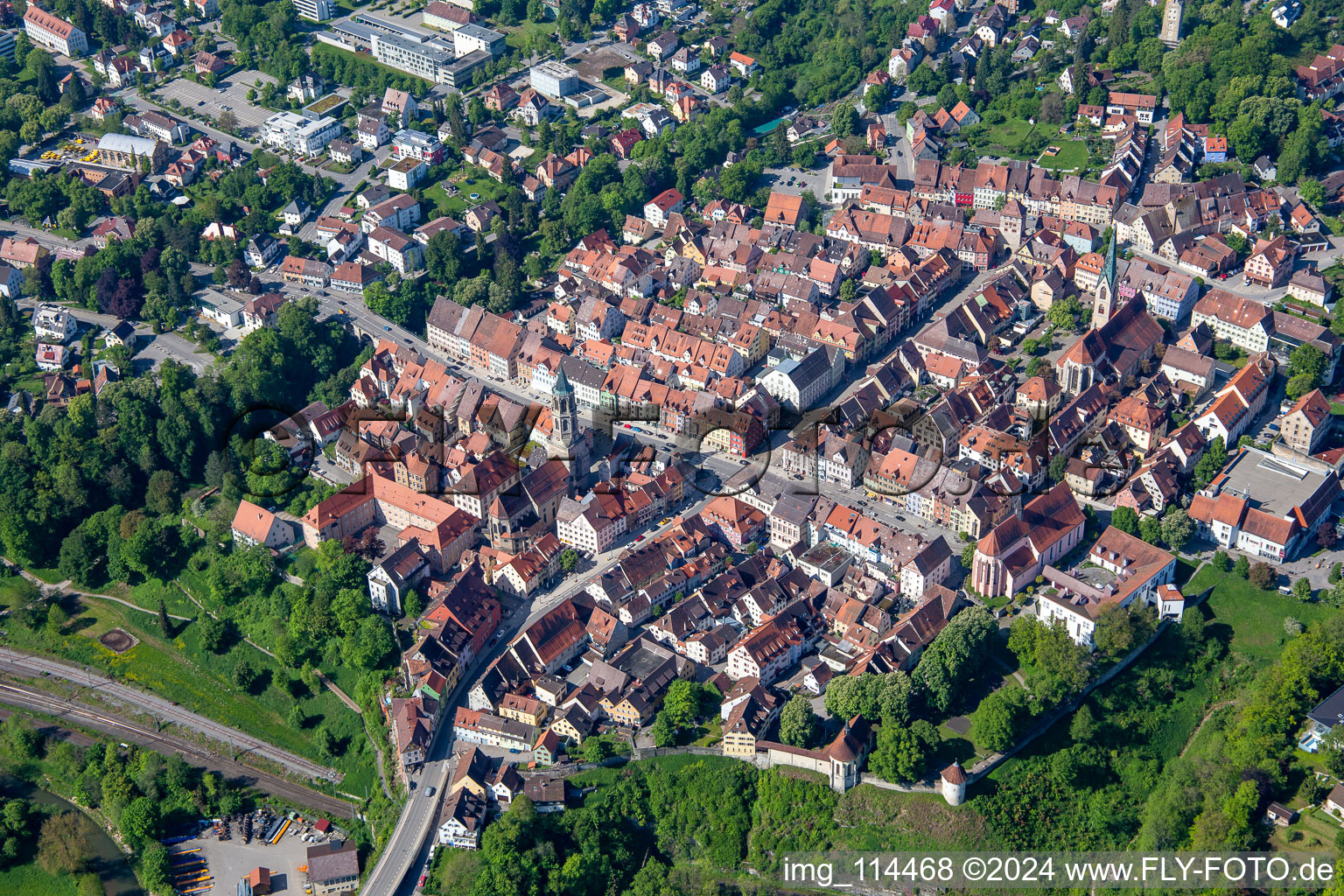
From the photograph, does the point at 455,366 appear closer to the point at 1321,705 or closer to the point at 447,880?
the point at 447,880

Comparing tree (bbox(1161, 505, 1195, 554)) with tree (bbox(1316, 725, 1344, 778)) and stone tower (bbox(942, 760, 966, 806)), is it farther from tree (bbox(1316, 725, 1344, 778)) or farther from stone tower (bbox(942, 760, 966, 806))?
stone tower (bbox(942, 760, 966, 806))

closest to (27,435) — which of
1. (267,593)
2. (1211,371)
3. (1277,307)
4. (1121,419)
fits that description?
(267,593)

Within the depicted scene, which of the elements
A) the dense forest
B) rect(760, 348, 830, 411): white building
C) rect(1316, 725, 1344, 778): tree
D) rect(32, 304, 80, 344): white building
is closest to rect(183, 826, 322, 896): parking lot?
the dense forest

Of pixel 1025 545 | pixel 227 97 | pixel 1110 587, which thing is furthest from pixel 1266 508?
pixel 227 97

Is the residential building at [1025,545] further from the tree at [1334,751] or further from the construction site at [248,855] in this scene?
the construction site at [248,855]

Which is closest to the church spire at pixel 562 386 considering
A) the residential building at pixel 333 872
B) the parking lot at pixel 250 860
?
the residential building at pixel 333 872

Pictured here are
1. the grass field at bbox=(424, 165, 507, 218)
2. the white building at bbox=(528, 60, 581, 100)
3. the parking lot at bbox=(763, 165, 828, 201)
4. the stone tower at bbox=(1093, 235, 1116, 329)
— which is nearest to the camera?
the stone tower at bbox=(1093, 235, 1116, 329)
